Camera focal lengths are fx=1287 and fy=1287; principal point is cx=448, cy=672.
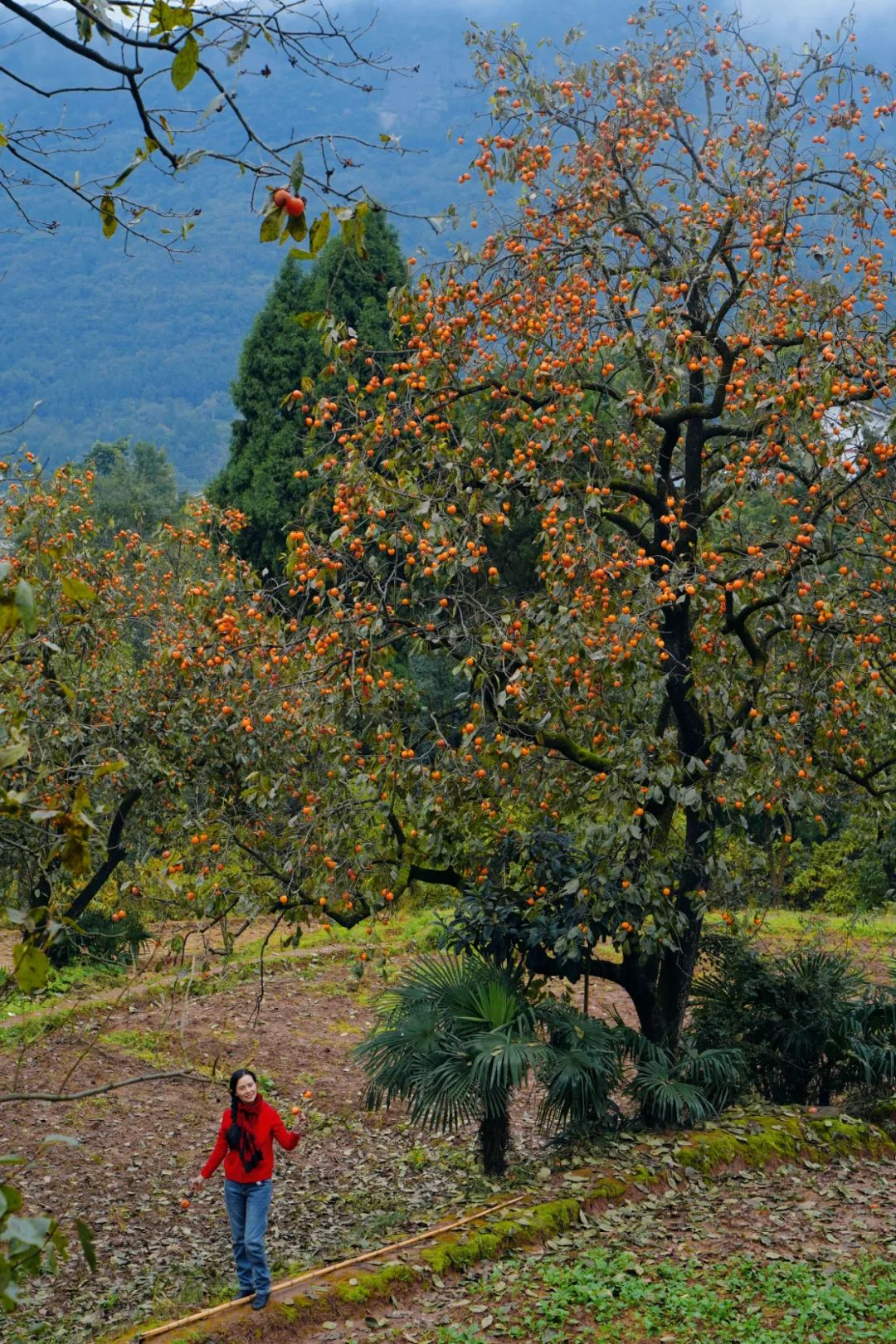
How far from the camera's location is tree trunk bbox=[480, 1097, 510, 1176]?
7.08 m

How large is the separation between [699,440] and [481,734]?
2.36m

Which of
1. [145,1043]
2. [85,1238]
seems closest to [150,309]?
[145,1043]

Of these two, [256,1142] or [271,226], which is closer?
[271,226]

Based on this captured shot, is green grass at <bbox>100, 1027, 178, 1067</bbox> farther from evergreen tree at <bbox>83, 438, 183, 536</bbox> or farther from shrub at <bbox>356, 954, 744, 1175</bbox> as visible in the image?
evergreen tree at <bbox>83, 438, 183, 536</bbox>

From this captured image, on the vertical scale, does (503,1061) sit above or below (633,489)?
below

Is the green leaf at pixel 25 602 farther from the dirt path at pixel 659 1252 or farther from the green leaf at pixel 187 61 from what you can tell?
the dirt path at pixel 659 1252

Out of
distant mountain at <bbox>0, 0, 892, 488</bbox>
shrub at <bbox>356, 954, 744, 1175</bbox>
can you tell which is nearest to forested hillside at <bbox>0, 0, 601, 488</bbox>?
distant mountain at <bbox>0, 0, 892, 488</bbox>

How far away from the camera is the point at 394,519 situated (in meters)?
6.50

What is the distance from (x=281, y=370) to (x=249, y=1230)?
16.6 meters

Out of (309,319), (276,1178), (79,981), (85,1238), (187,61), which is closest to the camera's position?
(85,1238)

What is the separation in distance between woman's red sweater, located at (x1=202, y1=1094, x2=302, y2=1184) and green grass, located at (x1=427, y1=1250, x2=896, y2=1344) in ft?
3.48

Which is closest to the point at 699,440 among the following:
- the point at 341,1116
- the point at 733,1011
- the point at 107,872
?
the point at 733,1011

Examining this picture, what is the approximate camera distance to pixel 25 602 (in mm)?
1825

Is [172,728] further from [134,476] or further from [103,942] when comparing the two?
[134,476]
